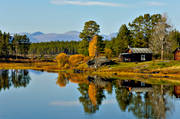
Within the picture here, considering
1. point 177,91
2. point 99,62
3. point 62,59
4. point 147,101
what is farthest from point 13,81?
point 62,59

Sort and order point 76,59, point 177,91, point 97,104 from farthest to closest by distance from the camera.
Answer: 1. point 76,59
2. point 177,91
3. point 97,104

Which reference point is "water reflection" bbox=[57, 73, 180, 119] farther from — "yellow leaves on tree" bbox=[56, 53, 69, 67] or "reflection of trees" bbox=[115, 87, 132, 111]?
"yellow leaves on tree" bbox=[56, 53, 69, 67]

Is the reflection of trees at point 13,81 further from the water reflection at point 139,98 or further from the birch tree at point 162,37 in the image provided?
the birch tree at point 162,37

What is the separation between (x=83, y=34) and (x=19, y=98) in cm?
6090

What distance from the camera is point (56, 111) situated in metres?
26.6

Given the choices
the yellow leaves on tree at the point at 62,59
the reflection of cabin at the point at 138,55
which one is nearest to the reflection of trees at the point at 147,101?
the reflection of cabin at the point at 138,55

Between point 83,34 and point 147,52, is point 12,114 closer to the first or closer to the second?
point 147,52

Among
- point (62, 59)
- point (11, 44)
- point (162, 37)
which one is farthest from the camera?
point (11, 44)

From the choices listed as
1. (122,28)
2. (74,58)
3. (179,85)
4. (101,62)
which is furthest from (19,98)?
(122,28)

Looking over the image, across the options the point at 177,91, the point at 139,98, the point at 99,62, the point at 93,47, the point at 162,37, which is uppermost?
the point at 162,37

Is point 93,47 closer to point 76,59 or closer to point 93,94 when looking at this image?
point 76,59

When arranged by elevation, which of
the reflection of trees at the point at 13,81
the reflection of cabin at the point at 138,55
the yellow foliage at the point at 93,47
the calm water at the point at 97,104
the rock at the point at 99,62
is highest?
the yellow foliage at the point at 93,47

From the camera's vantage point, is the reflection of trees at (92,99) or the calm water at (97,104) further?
the reflection of trees at (92,99)

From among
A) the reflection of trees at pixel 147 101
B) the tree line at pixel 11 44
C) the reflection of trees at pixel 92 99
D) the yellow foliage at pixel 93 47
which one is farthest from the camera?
the tree line at pixel 11 44
